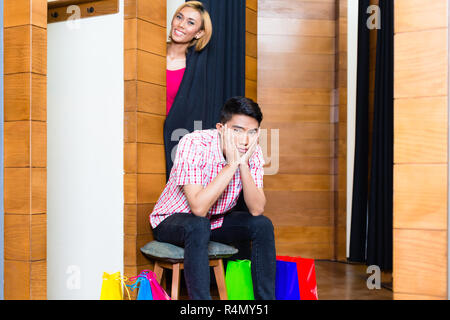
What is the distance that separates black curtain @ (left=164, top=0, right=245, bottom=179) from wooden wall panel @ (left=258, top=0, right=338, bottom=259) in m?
1.10

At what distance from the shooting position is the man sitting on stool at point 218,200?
215cm

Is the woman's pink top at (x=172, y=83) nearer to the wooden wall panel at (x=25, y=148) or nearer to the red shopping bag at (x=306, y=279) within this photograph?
the wooden wall panel at (x=25, y=148)

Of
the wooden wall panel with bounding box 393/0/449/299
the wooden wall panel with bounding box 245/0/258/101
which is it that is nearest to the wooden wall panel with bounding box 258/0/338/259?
the wooden wall panel with bounding box 245/0/258/101

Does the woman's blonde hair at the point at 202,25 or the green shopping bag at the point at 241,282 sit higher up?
the woman's blonde hair at the point at 202,25

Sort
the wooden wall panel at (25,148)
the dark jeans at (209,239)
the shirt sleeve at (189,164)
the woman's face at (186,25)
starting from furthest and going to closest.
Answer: the woman's face at (186,25) → the shirt sleeve at (189,164) → the dark jeans at (209,239) → the wooden wall panel at (25,148)

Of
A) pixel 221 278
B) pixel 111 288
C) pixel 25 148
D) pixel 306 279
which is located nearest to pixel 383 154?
pixel 306 279

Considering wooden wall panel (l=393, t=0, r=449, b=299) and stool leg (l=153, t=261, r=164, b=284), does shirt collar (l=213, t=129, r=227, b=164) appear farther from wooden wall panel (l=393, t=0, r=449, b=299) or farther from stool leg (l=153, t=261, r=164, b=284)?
wooden wall panel (l=393, t=0, r=449, b=299)

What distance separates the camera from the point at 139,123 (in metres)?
2.49

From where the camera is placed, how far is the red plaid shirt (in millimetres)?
2248

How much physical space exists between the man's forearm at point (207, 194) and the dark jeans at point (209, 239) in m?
0.04

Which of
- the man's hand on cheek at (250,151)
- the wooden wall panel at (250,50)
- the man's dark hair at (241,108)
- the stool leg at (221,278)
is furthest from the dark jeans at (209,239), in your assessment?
the wooden wall panel at (250,50)

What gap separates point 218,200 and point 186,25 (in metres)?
0.83

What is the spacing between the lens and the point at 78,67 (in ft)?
8.43

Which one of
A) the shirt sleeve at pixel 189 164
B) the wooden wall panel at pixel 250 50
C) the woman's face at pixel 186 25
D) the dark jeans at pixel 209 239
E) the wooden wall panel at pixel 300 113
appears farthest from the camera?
the wooden wall panel at pixel 300 113
